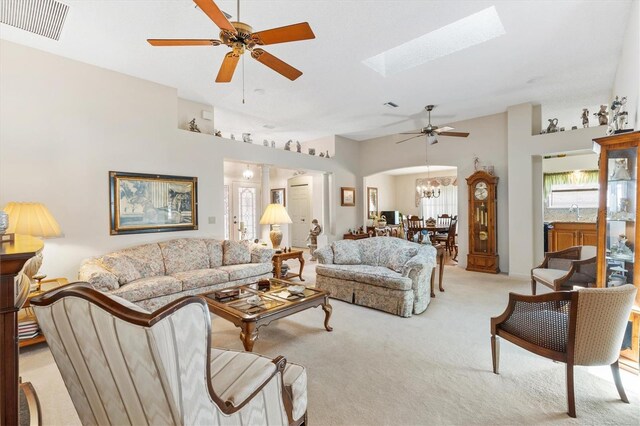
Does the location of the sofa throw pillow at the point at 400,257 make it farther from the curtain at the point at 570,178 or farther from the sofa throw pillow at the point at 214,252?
the curtain at the point at 570,178

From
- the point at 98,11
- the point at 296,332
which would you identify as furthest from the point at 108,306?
Result: the point at 98,11

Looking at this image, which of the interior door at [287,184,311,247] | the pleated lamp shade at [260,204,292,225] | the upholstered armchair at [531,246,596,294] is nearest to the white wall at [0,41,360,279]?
the pleated lamp shade at [260,204,292,225]

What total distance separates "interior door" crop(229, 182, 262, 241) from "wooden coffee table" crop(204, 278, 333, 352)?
5181 millimetres

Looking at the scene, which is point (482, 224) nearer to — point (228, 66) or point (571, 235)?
point (571, 235)

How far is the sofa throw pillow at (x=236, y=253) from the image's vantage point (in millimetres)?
4520

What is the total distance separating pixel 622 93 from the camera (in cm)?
351

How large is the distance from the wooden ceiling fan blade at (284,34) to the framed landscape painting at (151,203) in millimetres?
2985

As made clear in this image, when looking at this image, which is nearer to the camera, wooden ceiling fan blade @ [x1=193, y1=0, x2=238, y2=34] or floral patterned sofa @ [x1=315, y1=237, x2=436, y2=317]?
wooden ceiling fan blade @ [x1=193, y1=0, x2=238, y2=34]

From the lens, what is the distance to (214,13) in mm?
1817

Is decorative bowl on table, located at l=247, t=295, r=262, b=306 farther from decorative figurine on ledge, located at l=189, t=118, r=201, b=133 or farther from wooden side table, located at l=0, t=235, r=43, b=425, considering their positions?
decorative figurine on ledge, located at l=189, t=118, r=201, b=133

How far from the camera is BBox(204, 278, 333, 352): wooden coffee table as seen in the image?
2.44 metres

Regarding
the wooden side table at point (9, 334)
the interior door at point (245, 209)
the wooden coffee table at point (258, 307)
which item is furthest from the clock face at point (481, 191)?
the wooden side table at point (9, 334)

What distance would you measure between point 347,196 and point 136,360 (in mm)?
6879

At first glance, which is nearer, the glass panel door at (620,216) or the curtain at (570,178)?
the glass panel door at (620,216)
